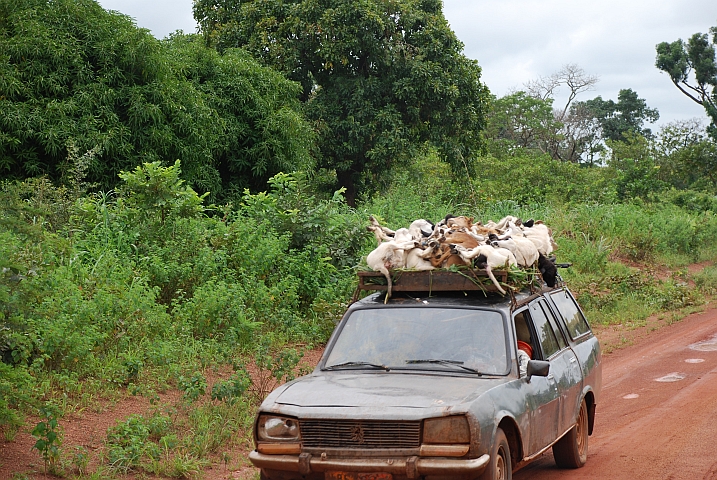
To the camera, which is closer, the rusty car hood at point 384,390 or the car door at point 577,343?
the rusty car hood at point 384,390

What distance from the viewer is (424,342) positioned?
19.4 ft

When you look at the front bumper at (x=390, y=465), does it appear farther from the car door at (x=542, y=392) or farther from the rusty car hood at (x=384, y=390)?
the car door at (x=542, y=392)

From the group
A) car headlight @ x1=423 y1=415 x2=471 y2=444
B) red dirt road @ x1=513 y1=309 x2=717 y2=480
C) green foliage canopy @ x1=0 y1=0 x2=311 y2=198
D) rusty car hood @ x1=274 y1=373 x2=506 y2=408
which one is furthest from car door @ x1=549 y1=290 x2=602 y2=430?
green foliage canopy @ x1=0 y1=0 x2=311 y2=198

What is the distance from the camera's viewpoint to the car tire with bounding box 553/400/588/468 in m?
6.75

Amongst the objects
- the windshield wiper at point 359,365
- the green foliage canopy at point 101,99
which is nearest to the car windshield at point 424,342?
the windshield wiper at point 359,365

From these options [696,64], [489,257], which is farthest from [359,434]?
[696,64]

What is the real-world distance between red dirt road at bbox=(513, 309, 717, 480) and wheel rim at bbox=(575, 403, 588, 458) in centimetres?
13

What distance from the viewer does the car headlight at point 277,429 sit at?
16.7 ft

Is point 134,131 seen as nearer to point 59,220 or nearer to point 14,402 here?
point 59,220

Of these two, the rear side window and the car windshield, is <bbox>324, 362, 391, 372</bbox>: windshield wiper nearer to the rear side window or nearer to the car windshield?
the car windshield

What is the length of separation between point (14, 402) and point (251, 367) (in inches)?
143

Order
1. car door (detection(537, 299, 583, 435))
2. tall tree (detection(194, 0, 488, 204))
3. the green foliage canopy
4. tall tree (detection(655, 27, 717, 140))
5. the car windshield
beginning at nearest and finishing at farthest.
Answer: the car windshield
car door (detection(537, 299, 583, 435))
the green foliage canopy
tall tree (detection(194, 0, 488, 204))
tall tree (detection(655, 27, 717, 140))

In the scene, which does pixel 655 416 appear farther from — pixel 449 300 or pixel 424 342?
pixel 424 342

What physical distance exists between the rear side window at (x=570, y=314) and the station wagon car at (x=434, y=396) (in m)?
0.07
